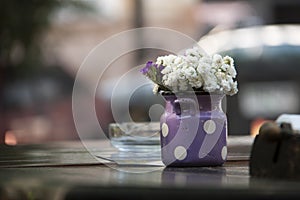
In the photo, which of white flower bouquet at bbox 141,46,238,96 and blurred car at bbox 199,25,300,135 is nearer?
white flower bouquet at bbox 141,46,238,96

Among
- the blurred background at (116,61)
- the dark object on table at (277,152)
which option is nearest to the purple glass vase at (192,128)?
the dark object on table at (277,152)

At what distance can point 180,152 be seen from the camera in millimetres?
1971

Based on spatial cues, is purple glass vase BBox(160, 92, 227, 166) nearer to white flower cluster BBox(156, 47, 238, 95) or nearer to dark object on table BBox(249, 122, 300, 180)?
white flower cluster BBox(156, 47, 238, 95)

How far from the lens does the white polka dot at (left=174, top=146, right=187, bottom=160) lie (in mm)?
1967

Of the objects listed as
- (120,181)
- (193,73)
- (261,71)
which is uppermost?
(261,71)

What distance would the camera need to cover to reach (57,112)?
884 centimetres

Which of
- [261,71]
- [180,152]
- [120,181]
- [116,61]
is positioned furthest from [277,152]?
[116,61]

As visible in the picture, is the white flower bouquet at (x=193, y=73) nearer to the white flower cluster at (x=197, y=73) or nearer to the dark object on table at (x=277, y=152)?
the white flower cluster at (x=197, y=73)

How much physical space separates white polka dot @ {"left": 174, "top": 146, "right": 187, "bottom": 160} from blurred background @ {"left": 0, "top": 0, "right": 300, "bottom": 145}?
4.04 m

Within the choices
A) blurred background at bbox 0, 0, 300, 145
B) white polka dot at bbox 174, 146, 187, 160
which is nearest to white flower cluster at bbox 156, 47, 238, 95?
white polka dot at bbox 174, 146, 187, 160

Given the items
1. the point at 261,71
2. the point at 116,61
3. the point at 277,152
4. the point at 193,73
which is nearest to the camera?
the point at 277,152

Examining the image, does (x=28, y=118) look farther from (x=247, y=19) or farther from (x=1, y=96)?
(x=247, y=19)

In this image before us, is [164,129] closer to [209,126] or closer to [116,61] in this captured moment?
[209,126]

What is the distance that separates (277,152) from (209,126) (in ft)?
1.35
